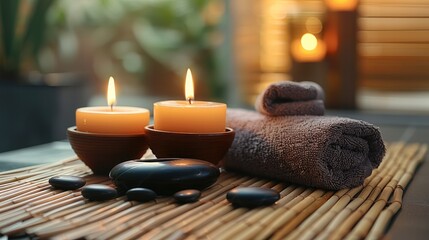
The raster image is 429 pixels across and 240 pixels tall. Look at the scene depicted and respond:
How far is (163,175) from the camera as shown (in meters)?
0.77

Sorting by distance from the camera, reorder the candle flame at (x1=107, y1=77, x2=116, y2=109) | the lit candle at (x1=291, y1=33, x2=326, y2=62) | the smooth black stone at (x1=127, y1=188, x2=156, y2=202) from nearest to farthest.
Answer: the smooth black stone at (x1=127, y1=188, x2=156, y2=202)
the candle flame at (x1=107, y1=77, x2=116, y2=109)
the lit candle at (x1=291, y1=33, x2=326, y2=62)

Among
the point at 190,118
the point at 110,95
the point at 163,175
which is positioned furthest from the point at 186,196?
the point at 110,95

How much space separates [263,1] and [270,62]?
317mm

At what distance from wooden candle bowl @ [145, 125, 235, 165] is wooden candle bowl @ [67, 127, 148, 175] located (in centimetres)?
3

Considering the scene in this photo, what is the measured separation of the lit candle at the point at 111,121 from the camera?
0.90 metres

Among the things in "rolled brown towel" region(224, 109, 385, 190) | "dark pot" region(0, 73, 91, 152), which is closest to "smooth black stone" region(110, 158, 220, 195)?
"rolled brown towel" region(224, 109, 385, 190)

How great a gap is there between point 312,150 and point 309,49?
1.92 m

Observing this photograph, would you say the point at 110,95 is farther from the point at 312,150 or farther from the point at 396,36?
the point at 396,36

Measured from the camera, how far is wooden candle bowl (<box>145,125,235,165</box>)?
34.0 inches

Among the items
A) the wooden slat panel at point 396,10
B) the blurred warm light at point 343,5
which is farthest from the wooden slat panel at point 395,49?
the blurred warm light at point 343,5

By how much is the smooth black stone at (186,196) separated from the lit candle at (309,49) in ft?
6.67

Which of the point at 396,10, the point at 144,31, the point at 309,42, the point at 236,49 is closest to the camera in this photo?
the point at 309,42

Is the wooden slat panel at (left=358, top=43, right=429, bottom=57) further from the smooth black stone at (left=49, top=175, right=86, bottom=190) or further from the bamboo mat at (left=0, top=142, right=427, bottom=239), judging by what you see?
the smooth black stone at (left=49, top=175, right=86, bottom=190)

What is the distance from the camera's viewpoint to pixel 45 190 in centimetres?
83
